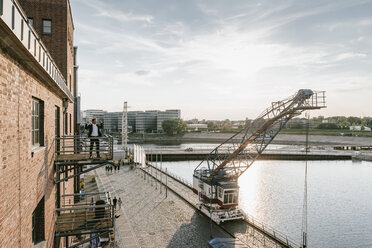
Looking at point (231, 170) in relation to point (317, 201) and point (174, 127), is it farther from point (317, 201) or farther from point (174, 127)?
point (174, 127)

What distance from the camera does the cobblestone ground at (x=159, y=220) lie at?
2241cm

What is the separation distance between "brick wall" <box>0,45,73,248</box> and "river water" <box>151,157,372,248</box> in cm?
2758

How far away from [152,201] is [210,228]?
36.3 ft

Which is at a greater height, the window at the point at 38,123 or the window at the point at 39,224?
the window at the point at 38,123

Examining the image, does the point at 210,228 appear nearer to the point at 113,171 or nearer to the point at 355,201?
the point at 355,201

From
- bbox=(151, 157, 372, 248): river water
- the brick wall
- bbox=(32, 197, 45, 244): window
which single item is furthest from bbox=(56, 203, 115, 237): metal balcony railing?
bbox=(151, 157, 372, 248): river water

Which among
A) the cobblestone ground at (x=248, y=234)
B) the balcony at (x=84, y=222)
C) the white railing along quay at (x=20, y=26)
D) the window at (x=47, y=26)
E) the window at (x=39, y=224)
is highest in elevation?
the window at (x=47, y=26)

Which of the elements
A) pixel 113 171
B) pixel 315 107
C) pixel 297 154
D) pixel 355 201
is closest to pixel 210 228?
pixel 315 107

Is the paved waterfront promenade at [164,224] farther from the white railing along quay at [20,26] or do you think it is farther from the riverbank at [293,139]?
the riverbank at [293,139]

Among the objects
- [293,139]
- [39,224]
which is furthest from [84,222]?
[293,139]

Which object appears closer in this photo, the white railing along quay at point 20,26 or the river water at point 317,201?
the white railing along quay at point 20,26

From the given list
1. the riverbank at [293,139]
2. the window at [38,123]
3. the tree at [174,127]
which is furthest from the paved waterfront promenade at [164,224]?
the tree at [174,127]

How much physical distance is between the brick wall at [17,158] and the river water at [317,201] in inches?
1086

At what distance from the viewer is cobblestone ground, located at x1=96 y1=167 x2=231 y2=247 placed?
2241cm
